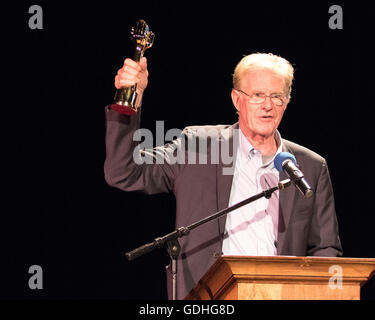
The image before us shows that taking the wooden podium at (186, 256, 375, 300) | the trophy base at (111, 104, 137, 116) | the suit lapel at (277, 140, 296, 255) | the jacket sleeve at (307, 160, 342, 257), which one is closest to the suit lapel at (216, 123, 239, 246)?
the suit lapel at (277, 140, 296, 255)

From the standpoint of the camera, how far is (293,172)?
2.29 m

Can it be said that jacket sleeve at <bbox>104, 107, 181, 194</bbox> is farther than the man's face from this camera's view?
No

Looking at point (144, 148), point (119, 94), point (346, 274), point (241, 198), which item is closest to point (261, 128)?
point (241, 198)

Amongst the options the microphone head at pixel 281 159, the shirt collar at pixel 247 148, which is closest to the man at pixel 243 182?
the shirt collar at pixel 247 148

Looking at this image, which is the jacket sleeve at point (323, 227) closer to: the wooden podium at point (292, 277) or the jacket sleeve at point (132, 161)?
the jacket sleeve at point (132, 161)

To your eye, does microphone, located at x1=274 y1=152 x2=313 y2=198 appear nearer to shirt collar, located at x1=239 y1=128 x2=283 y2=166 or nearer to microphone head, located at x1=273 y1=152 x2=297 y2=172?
microphone head, located at x1=273 y1=152 x2=297 y2=172

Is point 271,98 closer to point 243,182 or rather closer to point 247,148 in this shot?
point 247,148

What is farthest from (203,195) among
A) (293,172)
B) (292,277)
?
(292,277)

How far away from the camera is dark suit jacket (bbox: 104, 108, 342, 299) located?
2.60 m

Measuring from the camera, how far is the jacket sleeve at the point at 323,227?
9.33 ft

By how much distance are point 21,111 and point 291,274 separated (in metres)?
2.27

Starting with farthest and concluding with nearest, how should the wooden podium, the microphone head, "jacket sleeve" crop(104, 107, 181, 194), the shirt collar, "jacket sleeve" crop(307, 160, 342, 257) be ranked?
the shirt collar → "jacket sleeve" crop(307, 160, 342, 257) → "jacket sleeve" crop(104, 107, 181, 194) → the microphone head → the wooden podium

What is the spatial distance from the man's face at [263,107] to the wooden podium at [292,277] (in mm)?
1054

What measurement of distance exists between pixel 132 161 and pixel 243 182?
1.71 ft
